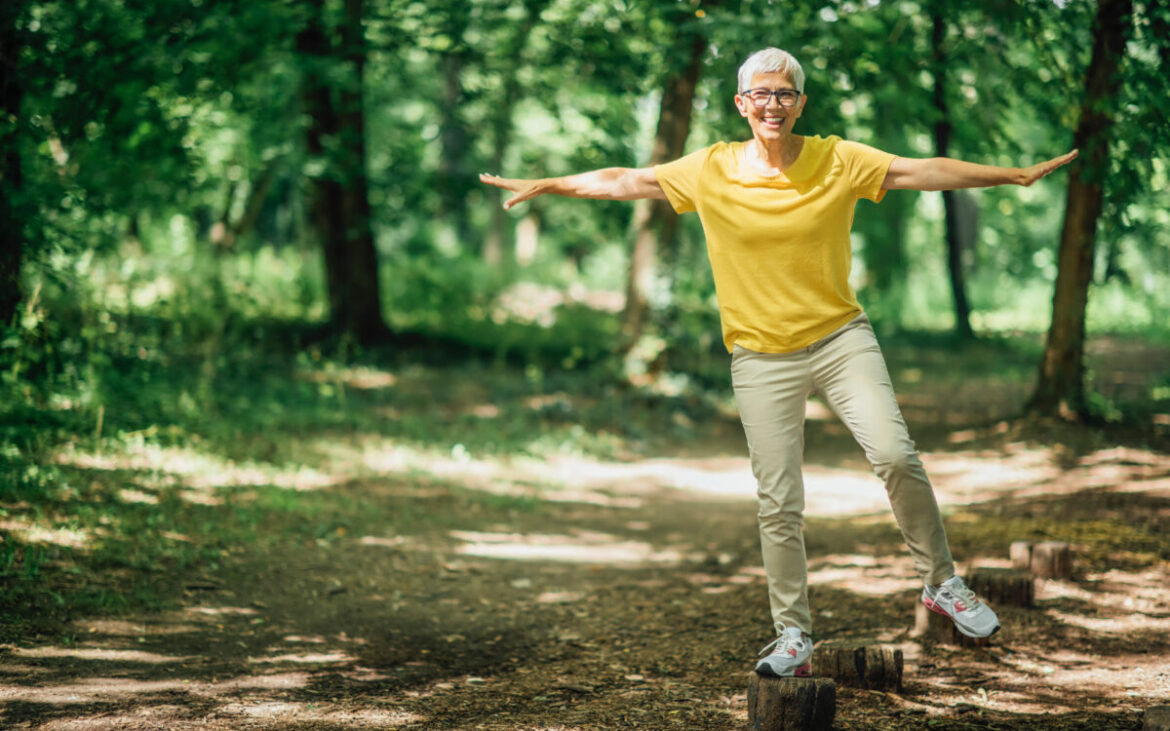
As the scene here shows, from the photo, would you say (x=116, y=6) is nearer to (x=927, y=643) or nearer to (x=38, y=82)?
(x=38, y=82)

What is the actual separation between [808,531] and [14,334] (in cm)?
632

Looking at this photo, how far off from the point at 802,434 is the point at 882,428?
0.33 meters

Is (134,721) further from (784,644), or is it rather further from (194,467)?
(194,467)

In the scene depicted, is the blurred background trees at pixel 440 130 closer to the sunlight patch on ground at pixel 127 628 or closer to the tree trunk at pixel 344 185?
the tree trunk at pixel 344 185

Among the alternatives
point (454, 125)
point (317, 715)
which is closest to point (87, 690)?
point (317, 715)

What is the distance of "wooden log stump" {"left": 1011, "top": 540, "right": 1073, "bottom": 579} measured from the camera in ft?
20.0

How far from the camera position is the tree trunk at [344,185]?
12250 mm

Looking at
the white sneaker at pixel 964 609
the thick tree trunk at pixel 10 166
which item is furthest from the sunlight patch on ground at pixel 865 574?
the thick tree trunk at pixel 10 166

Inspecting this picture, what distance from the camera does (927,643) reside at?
209 inches

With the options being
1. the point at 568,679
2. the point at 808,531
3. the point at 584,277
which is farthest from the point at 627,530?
the point at 584,277

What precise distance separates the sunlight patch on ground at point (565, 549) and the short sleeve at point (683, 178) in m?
3.82

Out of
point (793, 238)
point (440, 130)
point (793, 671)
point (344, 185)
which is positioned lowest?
point (793, 671)

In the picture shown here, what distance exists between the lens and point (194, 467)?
8.65 m

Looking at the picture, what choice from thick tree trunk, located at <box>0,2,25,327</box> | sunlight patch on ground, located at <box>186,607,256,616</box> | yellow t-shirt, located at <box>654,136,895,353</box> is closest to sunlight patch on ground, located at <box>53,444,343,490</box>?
thick tree trunk, located at <box>0,2,25,327</box>
